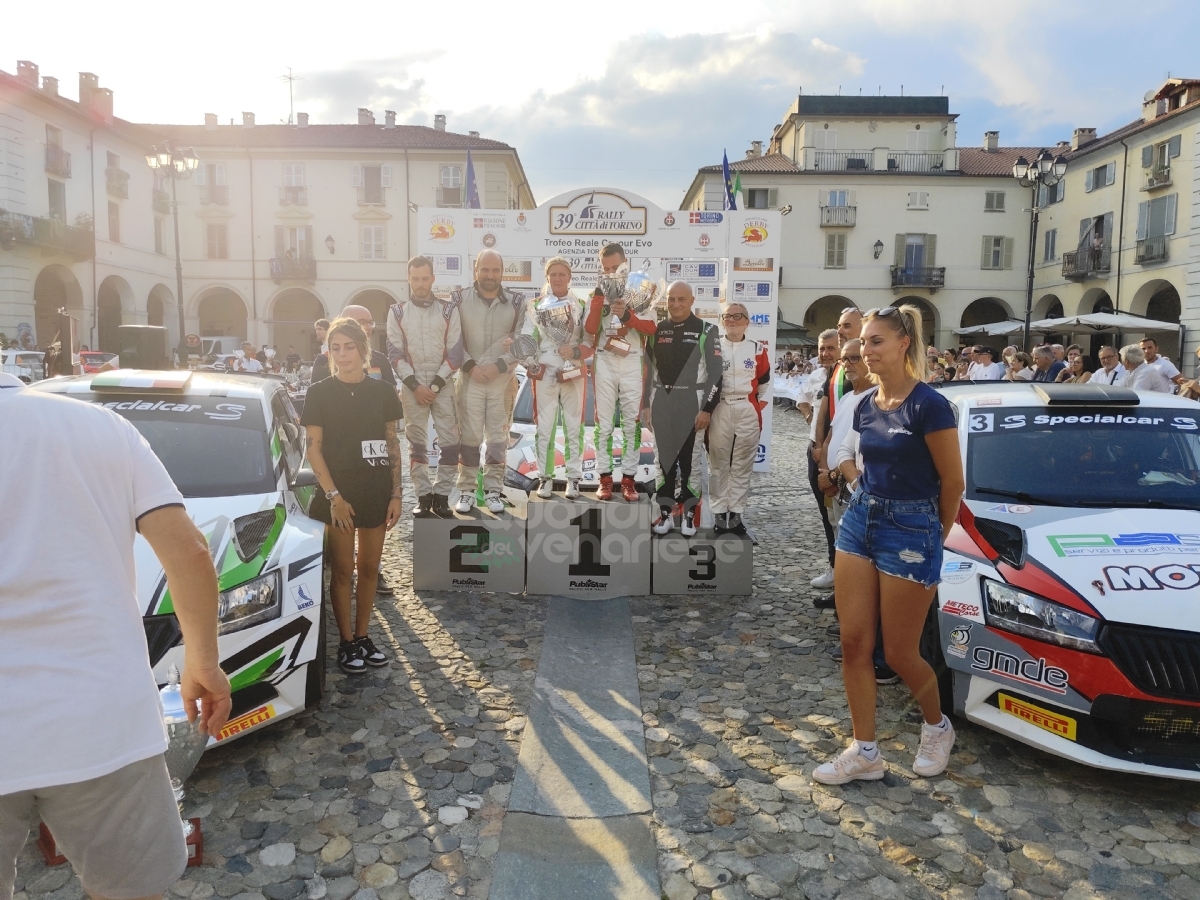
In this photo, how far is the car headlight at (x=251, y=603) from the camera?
132 inches

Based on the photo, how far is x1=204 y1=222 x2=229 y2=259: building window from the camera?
40.1 m

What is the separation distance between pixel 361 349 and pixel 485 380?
1758mm

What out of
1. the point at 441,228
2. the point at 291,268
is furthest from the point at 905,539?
the point at 291,268

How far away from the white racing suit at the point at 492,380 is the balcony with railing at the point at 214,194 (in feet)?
128

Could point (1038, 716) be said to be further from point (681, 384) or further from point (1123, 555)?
point (681, 384)

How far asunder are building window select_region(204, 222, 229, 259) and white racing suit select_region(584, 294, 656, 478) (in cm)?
3942

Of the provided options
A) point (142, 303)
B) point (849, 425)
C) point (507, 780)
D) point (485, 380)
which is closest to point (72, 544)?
Result: point (507, 780)

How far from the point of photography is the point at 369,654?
185 inches

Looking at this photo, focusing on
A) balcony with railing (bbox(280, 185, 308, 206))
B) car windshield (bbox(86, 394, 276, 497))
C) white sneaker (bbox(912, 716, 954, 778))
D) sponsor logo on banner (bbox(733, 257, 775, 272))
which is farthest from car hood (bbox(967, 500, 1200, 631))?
balcony with railing (bbox(280, 185, 308, 206))

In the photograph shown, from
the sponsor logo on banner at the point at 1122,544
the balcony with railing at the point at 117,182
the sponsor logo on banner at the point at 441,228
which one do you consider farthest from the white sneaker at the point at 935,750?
the balcony with railing at the point at 117,182

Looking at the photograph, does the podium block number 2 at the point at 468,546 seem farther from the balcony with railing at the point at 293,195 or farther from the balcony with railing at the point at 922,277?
the balcony with railing at the point at 293,195

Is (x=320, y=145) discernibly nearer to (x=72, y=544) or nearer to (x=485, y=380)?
(x=485, y=380)

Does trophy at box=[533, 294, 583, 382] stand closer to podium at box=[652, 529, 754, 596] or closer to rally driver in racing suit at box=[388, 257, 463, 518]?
rally driver in racing suit at box=[388, 257, 463, 518]

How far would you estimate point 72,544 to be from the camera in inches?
62.3
